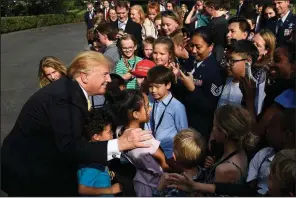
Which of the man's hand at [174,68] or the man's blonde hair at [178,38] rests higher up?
the man's blonde hair at [178,38]

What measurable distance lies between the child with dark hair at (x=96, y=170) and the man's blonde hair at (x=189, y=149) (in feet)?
1.37

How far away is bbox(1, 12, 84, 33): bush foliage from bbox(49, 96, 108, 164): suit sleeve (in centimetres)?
1651

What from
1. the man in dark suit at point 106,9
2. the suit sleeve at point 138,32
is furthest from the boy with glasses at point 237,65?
the man in dark suit at point 106,9

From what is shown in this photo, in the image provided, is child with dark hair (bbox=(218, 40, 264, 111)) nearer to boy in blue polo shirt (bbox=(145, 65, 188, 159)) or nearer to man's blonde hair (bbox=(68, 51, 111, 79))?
boy in blue polo shirt (bbox=(145, 65, 188, 159))

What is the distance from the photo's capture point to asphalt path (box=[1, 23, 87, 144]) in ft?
22.8

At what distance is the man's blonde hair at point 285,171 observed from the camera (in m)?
1.64

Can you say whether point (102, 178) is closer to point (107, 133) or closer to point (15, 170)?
point (107, 133)

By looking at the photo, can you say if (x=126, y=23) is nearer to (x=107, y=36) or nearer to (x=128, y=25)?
(x=128, y=25)

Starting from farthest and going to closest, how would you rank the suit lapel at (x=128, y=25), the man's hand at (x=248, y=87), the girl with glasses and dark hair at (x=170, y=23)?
1. the suit lapel at (x=128, y=25)
2. the girl with glasses and dark hair at (x=170, y=23)
3. the man's hand at (x=248, y=87)

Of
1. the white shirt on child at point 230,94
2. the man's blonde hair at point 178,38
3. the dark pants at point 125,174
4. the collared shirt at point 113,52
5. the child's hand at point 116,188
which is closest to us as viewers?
the child's hand at point 116,188

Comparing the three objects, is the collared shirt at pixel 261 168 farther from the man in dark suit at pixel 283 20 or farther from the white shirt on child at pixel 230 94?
the man in dark suit at pixel 283 20

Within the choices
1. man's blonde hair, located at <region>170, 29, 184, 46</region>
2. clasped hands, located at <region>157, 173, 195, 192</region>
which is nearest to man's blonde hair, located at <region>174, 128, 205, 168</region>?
clasped hands, located at <region>157, 173, 195, 192</region>

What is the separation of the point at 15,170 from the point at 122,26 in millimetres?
3624

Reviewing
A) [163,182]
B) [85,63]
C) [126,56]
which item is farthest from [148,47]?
[163,182]
